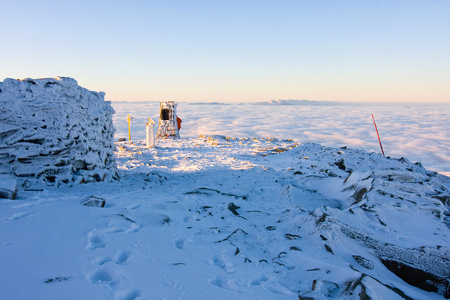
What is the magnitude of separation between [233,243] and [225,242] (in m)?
0.10

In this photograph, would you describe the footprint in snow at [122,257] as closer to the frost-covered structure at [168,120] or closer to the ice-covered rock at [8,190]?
the ice-covered rock at [8,190]

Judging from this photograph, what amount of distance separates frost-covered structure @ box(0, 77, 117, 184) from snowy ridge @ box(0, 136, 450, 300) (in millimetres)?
563

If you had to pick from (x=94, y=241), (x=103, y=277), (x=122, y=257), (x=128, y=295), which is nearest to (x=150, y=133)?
(x=94, y=241)

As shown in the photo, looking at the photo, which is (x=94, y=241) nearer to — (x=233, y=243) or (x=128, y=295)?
(x=128, y=295)

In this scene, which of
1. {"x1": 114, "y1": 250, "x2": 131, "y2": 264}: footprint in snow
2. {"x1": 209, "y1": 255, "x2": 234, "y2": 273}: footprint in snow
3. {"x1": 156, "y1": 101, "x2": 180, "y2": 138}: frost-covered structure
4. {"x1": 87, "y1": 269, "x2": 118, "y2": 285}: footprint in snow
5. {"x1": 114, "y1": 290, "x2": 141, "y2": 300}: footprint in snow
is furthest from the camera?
{"x1": 156, "y1": 101, "x2": 180, "y2": 138}: frost-covered structure

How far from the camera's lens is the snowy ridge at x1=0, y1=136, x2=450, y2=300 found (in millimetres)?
2004

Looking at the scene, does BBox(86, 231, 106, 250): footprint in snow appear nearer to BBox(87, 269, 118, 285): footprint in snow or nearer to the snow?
the snow

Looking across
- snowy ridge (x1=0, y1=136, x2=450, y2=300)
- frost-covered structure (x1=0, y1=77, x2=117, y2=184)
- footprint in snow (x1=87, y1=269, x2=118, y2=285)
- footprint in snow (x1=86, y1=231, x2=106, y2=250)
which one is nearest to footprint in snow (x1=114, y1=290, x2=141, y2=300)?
snowy ridge (x1=0, y1=136, x2=450, y2=300)

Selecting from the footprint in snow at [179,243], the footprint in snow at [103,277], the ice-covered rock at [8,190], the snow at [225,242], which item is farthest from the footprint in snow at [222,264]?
the ice-covered rock at [8,190]

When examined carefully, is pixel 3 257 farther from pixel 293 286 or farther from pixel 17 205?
pixel 293 286

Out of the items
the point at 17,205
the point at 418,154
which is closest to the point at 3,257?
the point at 17,205

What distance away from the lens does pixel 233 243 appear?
9.75 ft

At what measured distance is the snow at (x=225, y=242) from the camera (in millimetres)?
1991

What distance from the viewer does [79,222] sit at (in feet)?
9.37
